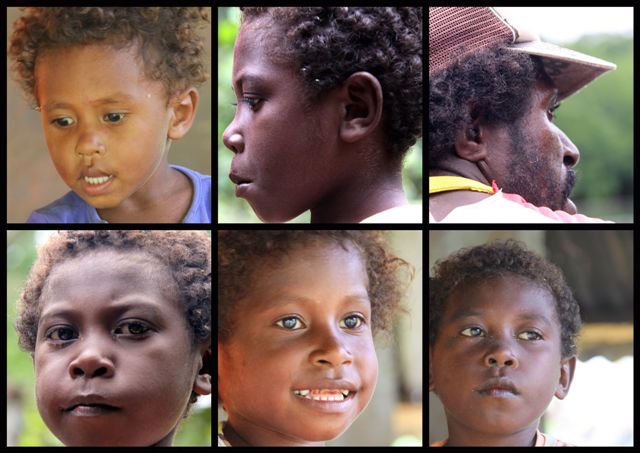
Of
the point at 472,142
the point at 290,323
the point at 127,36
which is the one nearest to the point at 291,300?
the point at 290,323

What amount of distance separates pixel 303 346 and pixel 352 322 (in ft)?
0.28

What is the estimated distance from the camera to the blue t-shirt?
1.75 m

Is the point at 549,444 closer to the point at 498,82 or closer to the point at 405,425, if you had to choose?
the point at 405,425

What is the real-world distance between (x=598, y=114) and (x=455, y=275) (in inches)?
52.1

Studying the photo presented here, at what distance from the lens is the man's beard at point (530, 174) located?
1.71 m

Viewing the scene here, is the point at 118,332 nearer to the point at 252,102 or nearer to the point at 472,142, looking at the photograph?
the point at 252,102

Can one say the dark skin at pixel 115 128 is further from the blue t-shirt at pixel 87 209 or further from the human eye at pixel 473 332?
the human eye at pixel 473 332

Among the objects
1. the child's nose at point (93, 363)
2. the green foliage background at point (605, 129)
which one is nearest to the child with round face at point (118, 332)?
the child's nose at point (93, 363)

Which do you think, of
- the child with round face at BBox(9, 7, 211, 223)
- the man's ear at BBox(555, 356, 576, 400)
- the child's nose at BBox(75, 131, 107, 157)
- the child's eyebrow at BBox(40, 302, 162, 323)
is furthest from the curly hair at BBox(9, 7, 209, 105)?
the man's ear at BBox(555, 356, 576, 400)

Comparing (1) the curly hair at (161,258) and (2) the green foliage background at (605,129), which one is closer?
(1) the curly hair at (161,258)

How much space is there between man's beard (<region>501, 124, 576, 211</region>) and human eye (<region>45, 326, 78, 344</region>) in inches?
27.7

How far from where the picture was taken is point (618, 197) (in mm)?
3621

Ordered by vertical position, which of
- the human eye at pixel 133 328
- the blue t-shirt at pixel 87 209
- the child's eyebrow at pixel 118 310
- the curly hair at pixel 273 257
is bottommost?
the human eye at pixel 133 328

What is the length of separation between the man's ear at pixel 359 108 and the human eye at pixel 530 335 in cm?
40
